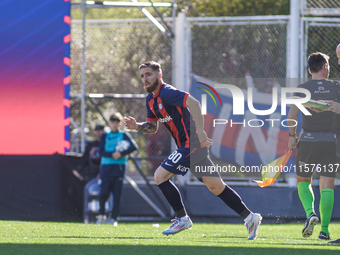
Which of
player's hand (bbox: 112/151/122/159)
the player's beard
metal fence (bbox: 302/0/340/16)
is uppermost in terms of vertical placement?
metal fence (bbox: 302/0/340/16)

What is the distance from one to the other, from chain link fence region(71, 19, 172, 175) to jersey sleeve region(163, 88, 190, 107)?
4.60 m

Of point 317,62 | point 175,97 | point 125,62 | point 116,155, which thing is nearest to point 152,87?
point 175,97

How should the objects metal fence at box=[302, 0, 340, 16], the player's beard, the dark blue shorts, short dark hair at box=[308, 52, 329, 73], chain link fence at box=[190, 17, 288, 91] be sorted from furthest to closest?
chain link fence at box=[190, 17, 288, 91], metal fence at box=[302, 0, 340, 16], short dark hair at box=[308, 52, 329, 73], the player's beard, the dark blue shorts

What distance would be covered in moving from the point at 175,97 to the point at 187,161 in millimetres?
671

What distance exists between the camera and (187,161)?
221 inches

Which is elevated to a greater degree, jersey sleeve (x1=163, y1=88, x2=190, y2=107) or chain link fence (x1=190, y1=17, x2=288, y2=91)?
chain link fence (x1=190, y1=17, x2=288, y2=91)

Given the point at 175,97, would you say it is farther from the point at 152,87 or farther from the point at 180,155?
the point at 180,155

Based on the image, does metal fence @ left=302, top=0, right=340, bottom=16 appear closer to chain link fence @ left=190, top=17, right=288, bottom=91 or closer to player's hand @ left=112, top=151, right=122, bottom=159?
chain link fence @ left=190, top=17, right=288, bottom=91

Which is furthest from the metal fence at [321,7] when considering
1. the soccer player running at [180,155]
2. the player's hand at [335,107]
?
the soccer player running at [180,155]

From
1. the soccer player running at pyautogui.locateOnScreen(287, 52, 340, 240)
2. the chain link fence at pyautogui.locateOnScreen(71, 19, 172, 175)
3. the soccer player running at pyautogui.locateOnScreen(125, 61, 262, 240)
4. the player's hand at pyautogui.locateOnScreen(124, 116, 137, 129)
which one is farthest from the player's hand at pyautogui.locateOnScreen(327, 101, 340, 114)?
the chain link fence at pyautogui.locateOnScreen(71, 19, 172, 175)

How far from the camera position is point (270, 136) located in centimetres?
967

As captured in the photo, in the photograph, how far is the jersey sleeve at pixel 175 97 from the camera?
5465 mm

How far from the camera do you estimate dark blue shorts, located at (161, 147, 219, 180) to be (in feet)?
18.3

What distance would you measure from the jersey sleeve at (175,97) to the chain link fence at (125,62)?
4599 millimetres
